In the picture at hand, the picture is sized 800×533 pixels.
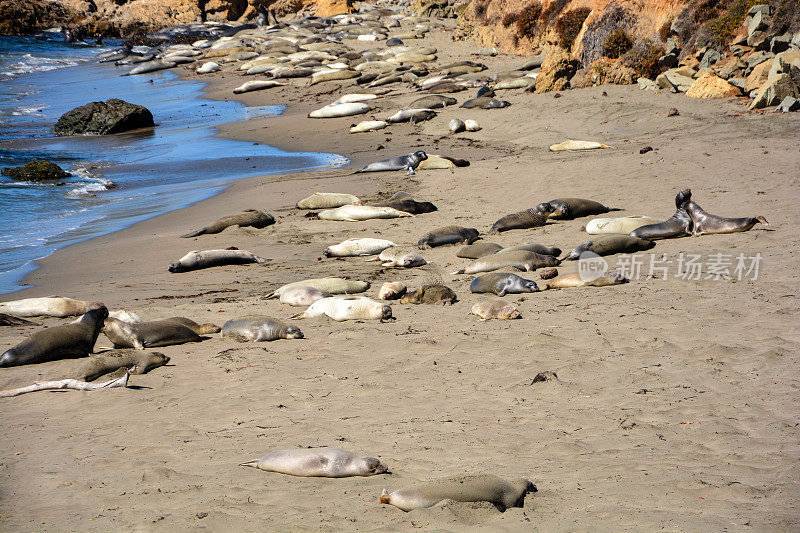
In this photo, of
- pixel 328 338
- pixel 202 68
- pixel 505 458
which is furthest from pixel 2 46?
pixel 505 458

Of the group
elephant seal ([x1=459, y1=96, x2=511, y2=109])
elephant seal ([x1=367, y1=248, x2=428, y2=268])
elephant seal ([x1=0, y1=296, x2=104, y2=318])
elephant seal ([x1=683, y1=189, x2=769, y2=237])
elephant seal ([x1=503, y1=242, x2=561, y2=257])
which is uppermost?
elephant seal ([x1=459, y1=96, x2=511, y2=109])

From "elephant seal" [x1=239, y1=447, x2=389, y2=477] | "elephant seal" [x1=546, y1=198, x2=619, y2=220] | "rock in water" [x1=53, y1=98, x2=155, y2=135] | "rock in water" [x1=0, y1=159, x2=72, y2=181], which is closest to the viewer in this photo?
"elephant seal" [x1=239, y1=447, x2=389, y2=477]

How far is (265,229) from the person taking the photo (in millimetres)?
9141

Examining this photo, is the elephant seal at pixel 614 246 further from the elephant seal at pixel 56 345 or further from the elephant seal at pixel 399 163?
the elephant seal at pixel 399 163

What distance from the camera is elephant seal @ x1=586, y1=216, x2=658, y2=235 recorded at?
7.45m

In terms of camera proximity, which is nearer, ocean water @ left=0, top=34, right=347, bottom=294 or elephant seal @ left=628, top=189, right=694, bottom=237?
elephant seal @ left=628, top=189, right=694, bottom=237

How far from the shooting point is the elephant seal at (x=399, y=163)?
38.9ft

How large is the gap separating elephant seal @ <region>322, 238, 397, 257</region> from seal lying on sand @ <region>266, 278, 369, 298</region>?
3.98ft

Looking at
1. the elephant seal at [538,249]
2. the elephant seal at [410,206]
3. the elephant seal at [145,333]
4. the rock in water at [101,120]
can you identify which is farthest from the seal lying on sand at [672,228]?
the rock in water at [101,120]

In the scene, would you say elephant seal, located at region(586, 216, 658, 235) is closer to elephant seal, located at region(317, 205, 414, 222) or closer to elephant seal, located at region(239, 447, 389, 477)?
elephant seal, located at region(317, 205, 414, 222)

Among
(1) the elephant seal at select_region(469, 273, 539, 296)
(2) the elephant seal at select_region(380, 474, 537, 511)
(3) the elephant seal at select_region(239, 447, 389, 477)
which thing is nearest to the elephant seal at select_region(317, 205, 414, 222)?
(1) the elephant seal at select_region(469, 273, 539, 296)

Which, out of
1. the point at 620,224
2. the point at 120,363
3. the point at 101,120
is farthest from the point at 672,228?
the point at 101,120

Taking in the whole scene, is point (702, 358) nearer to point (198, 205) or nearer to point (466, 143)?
point (198, 205)
